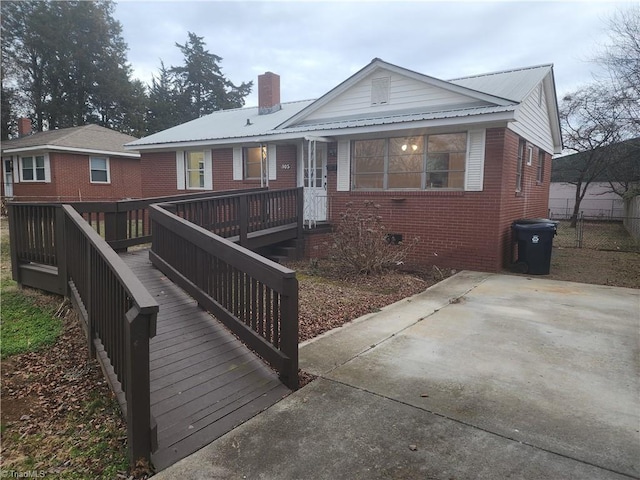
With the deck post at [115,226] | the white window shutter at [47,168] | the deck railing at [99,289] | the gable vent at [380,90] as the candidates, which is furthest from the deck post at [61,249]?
the white window shutter at [47,168]

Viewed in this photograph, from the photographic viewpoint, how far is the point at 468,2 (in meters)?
9.61

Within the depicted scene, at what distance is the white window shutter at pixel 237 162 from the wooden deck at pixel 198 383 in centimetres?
909

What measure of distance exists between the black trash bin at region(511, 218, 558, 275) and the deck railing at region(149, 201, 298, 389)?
663 centimetres

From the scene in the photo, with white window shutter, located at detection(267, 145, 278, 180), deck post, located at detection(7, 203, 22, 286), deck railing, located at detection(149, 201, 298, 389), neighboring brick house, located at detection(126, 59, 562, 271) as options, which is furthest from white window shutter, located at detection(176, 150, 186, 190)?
deck railing, located at detection(149, 201, 298, 389)

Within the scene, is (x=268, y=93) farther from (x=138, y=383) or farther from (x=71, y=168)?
(x=138, y=383)

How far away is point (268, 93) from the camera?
16.1 meters

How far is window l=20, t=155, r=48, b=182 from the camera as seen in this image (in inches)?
764

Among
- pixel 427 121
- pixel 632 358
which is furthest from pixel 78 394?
pixel 427 121

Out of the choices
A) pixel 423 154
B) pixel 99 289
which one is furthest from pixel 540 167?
pixel 99 289

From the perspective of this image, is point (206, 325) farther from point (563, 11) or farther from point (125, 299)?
point (563, 11)

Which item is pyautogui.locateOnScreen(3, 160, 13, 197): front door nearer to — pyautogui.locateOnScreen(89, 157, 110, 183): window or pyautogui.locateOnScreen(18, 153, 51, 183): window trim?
pyautogui.locateOnScreen(18, 153, 51, 183): window trim

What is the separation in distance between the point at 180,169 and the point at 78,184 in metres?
8.27

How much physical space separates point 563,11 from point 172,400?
1248cm

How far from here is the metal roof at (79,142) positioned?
1886cm
